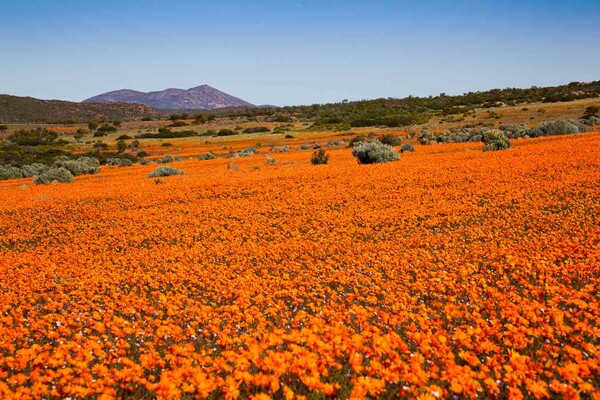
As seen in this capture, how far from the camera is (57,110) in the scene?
130 meters

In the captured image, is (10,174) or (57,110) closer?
(10,174)

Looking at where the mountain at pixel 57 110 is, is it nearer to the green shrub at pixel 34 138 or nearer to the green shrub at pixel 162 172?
the green shrub at pixel 34 138

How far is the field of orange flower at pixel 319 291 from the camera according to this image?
4645 mm

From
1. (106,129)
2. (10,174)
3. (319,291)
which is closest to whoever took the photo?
(319,291)

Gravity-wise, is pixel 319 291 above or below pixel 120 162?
above

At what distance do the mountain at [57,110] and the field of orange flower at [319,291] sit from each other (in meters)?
113

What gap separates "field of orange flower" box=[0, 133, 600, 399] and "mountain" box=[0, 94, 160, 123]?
370ft

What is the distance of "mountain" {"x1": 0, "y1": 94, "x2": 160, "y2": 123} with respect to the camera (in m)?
114

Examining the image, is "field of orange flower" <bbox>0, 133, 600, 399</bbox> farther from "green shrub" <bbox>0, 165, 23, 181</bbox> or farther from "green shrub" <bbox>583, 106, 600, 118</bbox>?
"green shrub" <bbox>583, 106, 600, 118</bbox>

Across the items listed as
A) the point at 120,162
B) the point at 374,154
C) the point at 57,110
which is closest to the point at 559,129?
the point at 374,154

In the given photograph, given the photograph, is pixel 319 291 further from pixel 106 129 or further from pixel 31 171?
pixel 106 129

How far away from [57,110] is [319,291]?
144 m

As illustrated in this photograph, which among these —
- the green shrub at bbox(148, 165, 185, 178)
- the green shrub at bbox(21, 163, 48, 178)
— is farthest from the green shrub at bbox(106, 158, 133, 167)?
the green shrub at bbox(148, 165, 185, 178)

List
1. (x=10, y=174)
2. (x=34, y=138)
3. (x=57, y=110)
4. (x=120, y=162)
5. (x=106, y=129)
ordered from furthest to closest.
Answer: (x=57, y=110) → (x=106, y=129) → (x=34, y=138) → (x=120, y=162) → (x=10, y=174)
